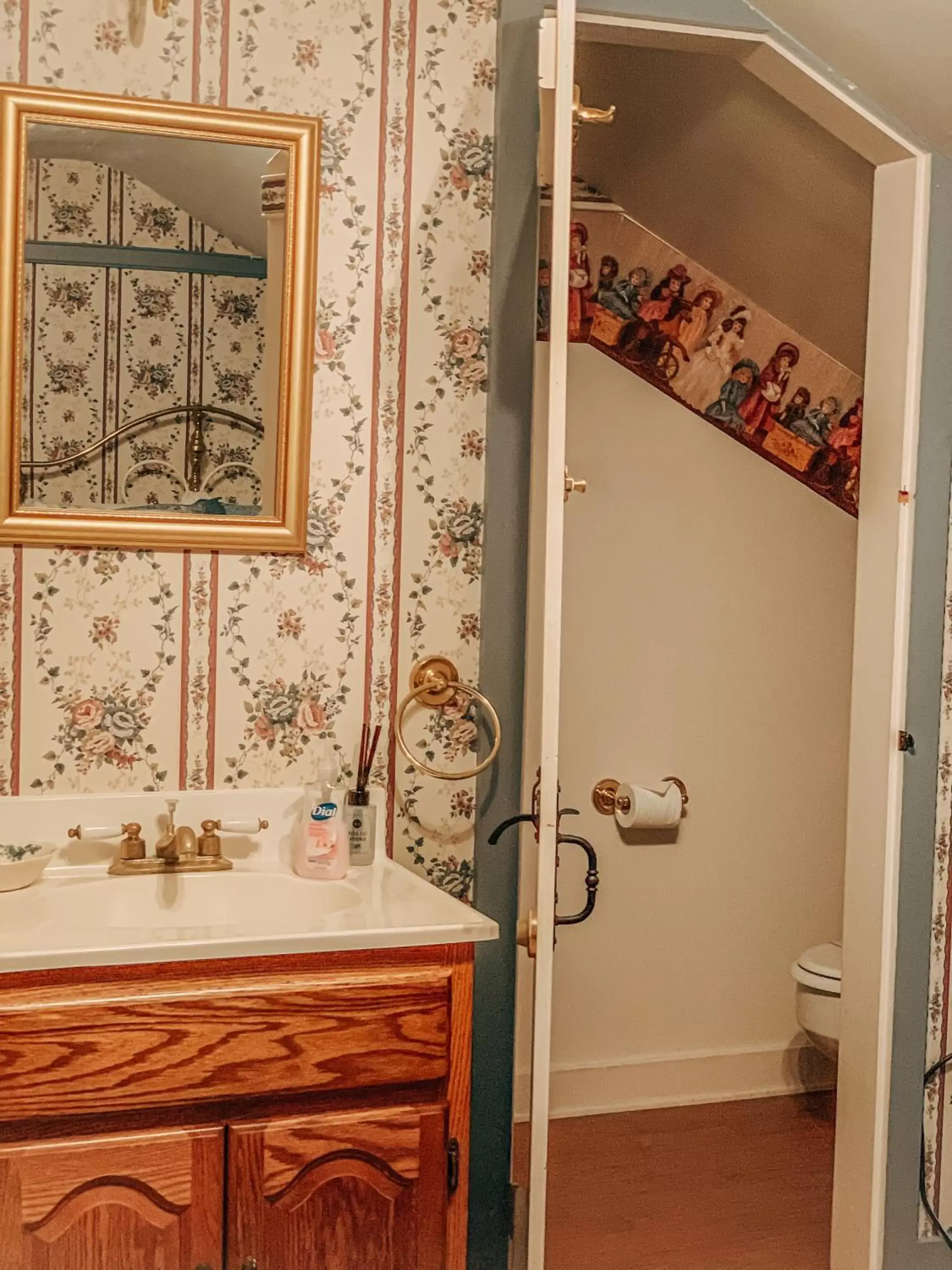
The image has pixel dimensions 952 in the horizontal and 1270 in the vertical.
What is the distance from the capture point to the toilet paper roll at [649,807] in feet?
10.1

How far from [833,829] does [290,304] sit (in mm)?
2176

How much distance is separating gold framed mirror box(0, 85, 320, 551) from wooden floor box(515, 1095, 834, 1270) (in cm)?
139

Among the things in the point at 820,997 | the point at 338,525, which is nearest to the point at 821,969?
the point at 820,997

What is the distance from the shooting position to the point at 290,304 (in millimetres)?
2070

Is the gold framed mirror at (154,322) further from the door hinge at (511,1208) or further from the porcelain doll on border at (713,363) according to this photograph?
the porcelain doll on border at (713,363)

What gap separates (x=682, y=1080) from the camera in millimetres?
3299

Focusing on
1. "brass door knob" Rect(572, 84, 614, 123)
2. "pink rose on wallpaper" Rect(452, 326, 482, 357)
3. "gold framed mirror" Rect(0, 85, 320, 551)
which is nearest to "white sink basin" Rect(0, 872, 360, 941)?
"gold framed mirror" Rect(0, 85, 320, 551)

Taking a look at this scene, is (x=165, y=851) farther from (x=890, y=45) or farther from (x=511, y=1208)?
(x=890, y=45)

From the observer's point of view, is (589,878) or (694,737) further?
(694,737)

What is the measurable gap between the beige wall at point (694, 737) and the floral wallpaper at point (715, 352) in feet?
0.18

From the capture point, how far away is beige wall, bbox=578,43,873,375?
2.51 m

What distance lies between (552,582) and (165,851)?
2.56 ft

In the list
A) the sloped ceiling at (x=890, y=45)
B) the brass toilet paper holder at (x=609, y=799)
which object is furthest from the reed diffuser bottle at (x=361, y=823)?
the sloped ceiling at (x=890, y=45)

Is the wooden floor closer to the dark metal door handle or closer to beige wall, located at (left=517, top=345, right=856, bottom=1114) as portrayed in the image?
beige wall, located at (left=517, top=345, right=856, bottom=1114)
